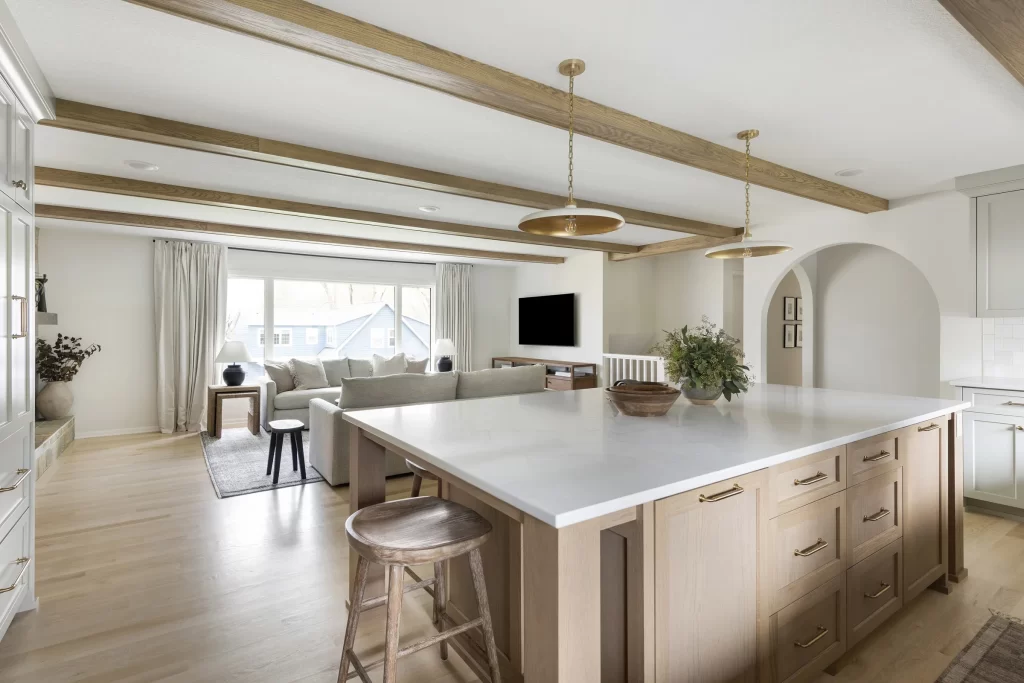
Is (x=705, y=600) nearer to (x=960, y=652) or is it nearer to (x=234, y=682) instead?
(x=960, y=652)

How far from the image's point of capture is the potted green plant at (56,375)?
202 inches

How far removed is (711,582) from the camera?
54.9 inches

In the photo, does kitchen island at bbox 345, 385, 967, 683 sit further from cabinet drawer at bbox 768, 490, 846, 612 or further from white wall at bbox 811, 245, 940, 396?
white wall at bbox 811, 245, 940, 396

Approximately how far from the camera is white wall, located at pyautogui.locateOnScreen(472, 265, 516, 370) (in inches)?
330

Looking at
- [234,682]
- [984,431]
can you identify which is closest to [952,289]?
[984,431]

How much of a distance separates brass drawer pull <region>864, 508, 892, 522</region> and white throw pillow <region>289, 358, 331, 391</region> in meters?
5.74

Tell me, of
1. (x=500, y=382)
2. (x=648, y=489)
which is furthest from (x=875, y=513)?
(x=500, y=382)

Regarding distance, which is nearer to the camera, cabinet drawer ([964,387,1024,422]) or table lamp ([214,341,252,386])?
cabinet drawer ([964,387,1024,422])

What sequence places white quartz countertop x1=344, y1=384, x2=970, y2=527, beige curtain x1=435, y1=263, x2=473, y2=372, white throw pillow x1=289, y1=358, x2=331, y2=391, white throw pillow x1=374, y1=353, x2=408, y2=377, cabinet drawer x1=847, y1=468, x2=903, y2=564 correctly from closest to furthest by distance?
white quartz countertop x1=344, y1=384, x2=970, y2=527
cabinet drawer x1=847, y1=468, x2=903, y2=564
white throw pillow x1=289, y1=358, x2=331, y2=391
white throw pillow x1=374, y1=353, x2=408, y2=377
beige curtain x1=435, y1=263, x2=473, y2=372

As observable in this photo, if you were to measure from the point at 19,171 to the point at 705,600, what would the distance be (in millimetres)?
2935

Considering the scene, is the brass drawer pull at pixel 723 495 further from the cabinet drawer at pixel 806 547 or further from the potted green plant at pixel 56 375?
the potted green plant at pixel 56 375

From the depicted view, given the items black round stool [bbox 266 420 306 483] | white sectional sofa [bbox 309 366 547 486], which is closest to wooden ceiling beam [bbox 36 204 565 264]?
white sectional sofa [bbox 309 366 547 486]

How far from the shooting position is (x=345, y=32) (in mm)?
1718

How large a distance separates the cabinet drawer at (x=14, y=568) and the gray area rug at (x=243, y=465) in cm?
155
